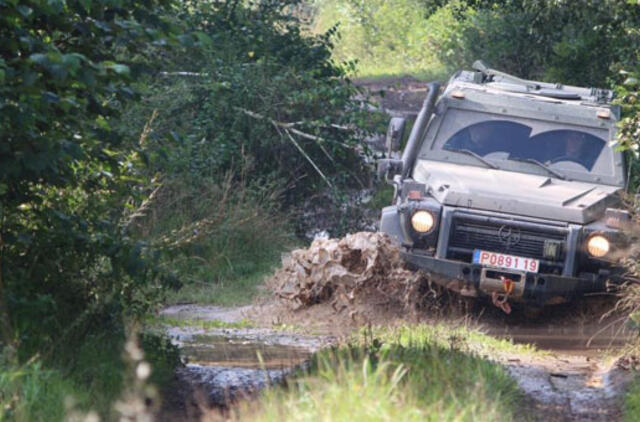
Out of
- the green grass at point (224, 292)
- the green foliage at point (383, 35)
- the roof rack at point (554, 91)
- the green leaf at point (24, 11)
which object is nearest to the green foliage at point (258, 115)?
the green grass at point (224, 292)

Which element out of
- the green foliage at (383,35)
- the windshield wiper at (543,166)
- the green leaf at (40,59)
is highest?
the green foliage at (383,35)

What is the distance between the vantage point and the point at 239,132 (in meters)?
14.4

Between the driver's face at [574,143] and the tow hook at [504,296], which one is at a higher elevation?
the driver's face at [574,143]

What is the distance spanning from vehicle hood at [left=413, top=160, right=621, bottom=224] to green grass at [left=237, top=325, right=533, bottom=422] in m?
1.39

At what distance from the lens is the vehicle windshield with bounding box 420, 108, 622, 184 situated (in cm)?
1007

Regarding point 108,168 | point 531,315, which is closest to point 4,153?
point 108,168

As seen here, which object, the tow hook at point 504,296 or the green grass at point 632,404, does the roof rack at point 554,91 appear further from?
the green grass at point 632,404

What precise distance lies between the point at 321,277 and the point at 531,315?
5.79ft

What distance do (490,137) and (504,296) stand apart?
5.80 feet

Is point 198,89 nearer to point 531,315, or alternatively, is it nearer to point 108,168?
point 531,315

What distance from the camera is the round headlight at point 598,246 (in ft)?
29.6

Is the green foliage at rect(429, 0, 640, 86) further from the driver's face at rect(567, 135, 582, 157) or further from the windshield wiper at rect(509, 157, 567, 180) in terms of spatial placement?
the windshield wiper at rect(509, 157, 567, 180)

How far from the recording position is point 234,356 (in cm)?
819

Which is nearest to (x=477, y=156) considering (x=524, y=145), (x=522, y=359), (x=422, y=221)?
(x=524, y=145)
